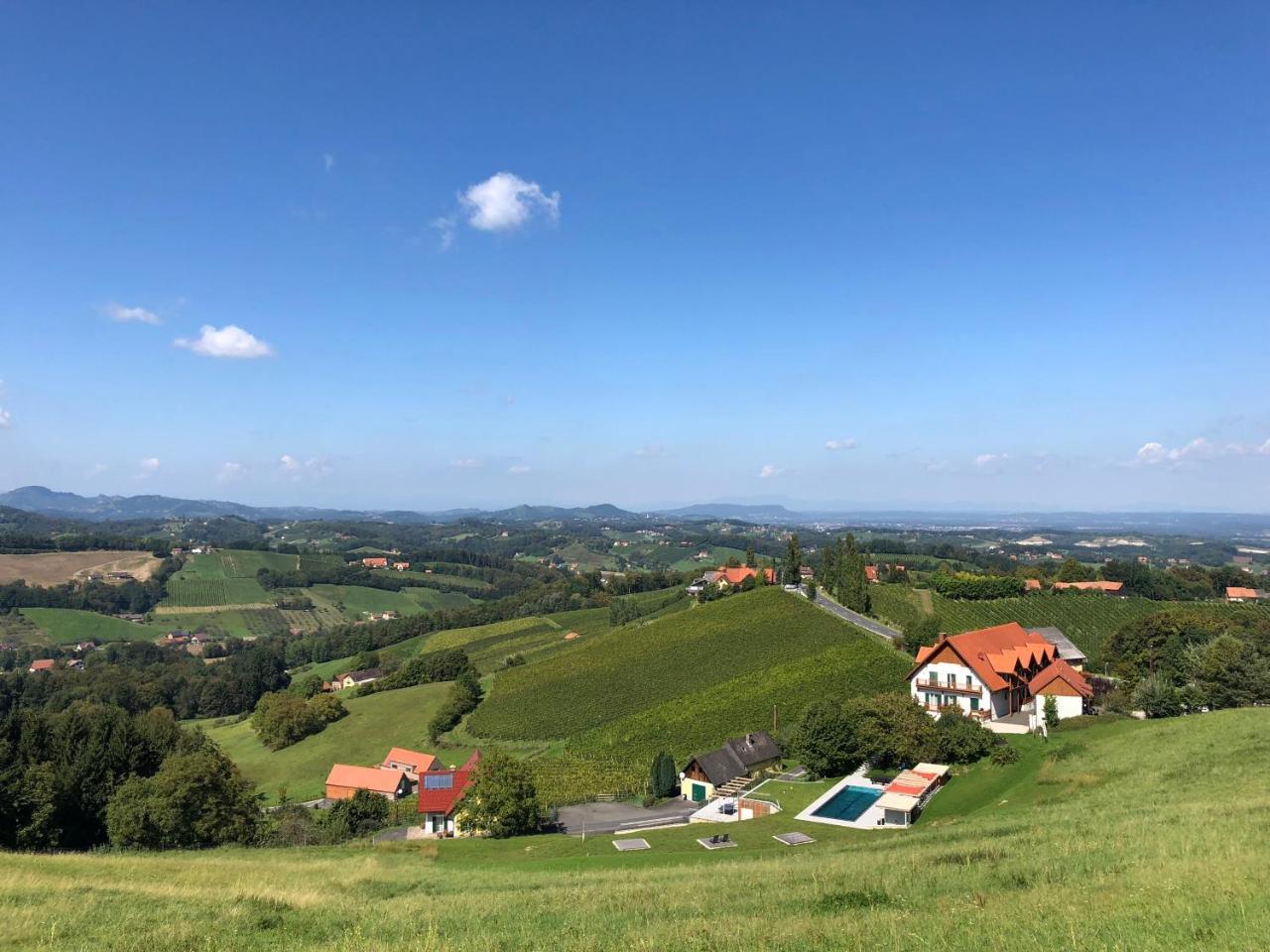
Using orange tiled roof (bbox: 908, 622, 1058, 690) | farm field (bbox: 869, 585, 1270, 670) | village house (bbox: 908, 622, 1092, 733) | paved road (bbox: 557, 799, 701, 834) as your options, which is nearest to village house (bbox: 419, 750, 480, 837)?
paved road (bbox: 557, 799, 701, 834)

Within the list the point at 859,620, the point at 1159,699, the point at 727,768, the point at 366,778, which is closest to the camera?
the point at 1159,699

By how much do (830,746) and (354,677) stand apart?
85096mm

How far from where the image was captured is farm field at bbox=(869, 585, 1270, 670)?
66.6m

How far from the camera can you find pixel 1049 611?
7306 cm

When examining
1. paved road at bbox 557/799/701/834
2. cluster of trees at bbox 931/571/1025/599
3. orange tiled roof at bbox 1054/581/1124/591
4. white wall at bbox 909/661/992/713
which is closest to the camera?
paved road at bbox 557/799/701/834

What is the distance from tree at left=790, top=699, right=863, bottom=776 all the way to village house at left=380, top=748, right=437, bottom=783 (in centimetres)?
3225

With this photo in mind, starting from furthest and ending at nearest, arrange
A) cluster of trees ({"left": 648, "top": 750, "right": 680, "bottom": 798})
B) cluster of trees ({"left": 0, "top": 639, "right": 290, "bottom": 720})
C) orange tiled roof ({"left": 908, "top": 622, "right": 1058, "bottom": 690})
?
1. cluster of trees ({"left": 0, "top": 639, "right": 290, "bottom": 720})
2. orange tiled roof ({"left": 908, "top": 622, "right": 1058, "bottom": 690})
3. cluster of trees ({"left": 648, "top": 750, "right": 680, "bottom": 798})

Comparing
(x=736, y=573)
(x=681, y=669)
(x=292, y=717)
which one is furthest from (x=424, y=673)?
(x=736, y=573)

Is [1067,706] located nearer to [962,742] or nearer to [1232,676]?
[1232,676]

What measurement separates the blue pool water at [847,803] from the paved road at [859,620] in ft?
88.1

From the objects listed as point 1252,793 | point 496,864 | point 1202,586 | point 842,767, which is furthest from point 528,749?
point 1202,586

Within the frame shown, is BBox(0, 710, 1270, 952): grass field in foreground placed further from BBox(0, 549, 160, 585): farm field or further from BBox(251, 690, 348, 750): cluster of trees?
BBox(0, 549, 160, 585): farm field

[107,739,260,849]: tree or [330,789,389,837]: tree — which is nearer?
[107,739,260,849]: tree

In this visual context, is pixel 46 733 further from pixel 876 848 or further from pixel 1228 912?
pixel 1228 912
